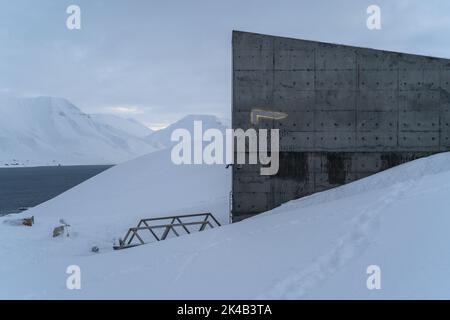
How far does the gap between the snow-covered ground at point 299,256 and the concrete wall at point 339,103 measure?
34.4 inches

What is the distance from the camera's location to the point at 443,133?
41.9 feet

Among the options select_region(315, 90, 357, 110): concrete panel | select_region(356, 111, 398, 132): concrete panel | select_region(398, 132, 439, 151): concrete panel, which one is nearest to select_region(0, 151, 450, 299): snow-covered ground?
select_region(398, 132, 439, 151): concrete panel

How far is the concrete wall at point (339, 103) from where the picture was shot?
1276 centimetres

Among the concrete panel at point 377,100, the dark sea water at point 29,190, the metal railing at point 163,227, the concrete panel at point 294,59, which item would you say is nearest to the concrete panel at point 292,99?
the concrete panel at point 294,59

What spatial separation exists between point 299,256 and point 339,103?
24.3 feet

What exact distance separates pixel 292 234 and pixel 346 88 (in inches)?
255

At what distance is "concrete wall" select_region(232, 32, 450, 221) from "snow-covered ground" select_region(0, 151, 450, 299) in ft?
2.86

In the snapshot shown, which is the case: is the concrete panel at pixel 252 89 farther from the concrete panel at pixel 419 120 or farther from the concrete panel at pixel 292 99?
the concrete panel at pixel 419 120

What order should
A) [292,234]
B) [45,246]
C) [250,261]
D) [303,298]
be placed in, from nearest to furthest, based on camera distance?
[303,298], [250,261], [292,234], [45,246]

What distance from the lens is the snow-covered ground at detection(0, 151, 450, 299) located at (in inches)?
229

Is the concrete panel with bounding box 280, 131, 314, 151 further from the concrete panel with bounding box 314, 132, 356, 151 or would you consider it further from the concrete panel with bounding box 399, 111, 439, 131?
the concrete panel with bounding box 399, 111, 439, 131

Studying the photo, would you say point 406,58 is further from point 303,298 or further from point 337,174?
point 303,298
